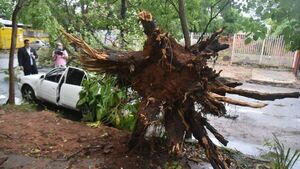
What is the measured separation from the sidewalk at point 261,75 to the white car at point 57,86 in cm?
1032

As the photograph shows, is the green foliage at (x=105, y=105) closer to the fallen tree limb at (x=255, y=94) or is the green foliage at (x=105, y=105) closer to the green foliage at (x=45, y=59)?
the fallen tree limb at (x=255, y=94)

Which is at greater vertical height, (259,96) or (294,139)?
(259,96)

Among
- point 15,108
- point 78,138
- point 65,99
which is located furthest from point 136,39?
point 78,138

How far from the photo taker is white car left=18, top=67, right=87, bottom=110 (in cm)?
859

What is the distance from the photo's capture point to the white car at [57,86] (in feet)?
28.2

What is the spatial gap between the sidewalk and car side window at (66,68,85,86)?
33.9 feet

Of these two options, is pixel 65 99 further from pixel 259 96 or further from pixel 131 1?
pixel 259 96

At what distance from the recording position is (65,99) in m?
8.77

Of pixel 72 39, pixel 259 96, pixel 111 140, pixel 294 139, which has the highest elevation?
pixel 72 39

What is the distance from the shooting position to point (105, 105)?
6.82m

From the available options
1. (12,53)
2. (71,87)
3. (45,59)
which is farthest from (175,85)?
(45,59)

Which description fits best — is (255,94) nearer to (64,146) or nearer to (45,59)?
(64,146)

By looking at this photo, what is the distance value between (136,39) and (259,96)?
572 cm

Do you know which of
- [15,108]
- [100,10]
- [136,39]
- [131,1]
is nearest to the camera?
[15,108]
